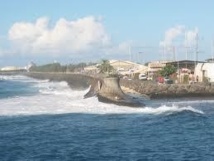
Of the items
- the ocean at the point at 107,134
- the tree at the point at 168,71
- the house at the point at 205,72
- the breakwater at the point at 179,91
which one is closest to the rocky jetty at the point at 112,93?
the breakwater at the point at 179,91

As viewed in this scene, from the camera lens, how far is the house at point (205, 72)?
73.1 m

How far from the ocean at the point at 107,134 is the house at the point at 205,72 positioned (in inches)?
1045

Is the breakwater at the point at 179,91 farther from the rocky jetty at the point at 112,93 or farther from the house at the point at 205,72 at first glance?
the house at the point at 205,72

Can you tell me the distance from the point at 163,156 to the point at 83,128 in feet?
35.2

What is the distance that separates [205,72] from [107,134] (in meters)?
46.0

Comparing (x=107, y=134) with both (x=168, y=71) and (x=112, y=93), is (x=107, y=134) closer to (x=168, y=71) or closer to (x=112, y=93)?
(x=112, y=93)

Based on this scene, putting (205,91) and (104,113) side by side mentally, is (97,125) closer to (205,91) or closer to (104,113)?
(104,113)

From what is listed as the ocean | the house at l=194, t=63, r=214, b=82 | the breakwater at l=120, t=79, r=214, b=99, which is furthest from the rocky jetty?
the house at l=194, t=63, r=214, b=82

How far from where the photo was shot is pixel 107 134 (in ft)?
103

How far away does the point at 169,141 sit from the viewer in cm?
2841

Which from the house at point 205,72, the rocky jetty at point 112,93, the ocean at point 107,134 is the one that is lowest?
the ocean at point 107,134

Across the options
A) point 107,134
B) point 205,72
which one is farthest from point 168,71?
point 107,134

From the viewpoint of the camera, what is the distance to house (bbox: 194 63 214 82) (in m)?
73.1

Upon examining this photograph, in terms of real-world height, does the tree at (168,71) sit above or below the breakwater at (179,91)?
above
